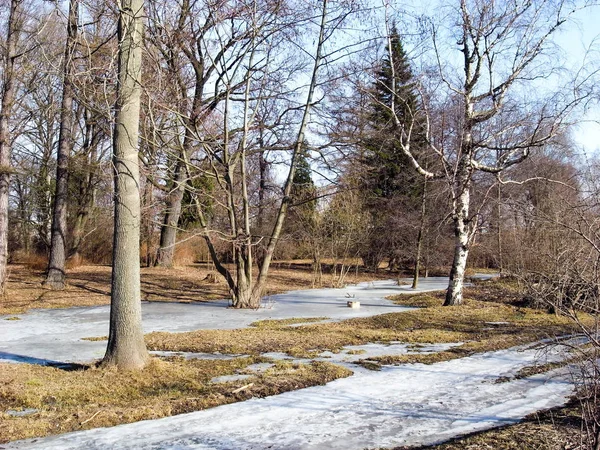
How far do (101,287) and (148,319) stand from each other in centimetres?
624

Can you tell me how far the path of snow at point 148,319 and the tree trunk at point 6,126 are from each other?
2.69 metres

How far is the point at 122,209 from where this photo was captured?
631cm

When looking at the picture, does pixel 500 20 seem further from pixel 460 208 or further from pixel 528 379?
pixel 528 379

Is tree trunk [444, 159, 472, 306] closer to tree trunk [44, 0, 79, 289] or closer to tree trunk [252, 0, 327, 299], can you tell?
tree trunk [252, 0, 327, 299]

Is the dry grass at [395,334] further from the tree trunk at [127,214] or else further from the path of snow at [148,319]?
the tree trunk at [127,214]

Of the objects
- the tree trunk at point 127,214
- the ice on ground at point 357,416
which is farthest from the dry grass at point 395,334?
the tree trunk at point 127,214

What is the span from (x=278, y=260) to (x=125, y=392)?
889 inches

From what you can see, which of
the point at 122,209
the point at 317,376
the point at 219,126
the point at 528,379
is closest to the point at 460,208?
the point at 219,126

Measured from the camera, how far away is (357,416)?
4.81 m

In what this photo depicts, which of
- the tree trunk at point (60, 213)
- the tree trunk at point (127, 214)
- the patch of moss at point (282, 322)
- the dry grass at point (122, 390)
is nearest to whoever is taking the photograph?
the dry grass at point (122, 390)

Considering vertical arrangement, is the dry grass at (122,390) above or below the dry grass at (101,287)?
below

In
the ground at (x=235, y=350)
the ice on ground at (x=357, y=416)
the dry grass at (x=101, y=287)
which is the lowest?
the ice on ground at (x=357, y=416)

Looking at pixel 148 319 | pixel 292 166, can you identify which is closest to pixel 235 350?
pixel 148 319

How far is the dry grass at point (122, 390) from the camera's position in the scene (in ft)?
15.0
